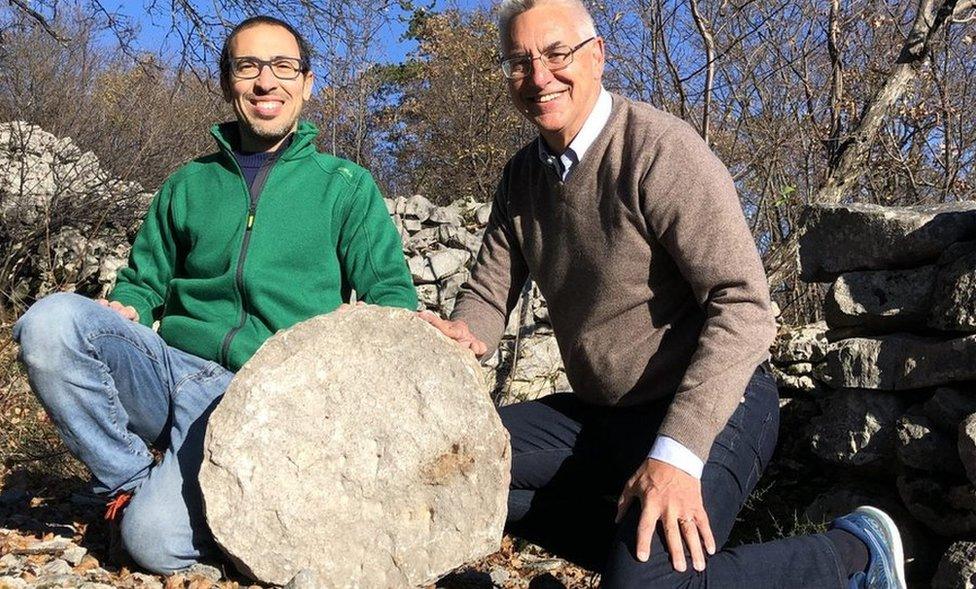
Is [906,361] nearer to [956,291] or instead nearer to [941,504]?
[956,291]

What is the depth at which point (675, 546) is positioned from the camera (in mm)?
2213

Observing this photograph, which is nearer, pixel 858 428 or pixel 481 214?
pixel 858 428

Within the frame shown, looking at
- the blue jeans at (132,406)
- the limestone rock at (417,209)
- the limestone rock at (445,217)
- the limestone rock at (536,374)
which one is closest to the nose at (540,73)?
the blue jeans at (132,406)

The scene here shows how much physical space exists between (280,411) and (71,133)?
20.8 feet

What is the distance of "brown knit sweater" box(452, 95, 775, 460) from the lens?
2336 millimetres

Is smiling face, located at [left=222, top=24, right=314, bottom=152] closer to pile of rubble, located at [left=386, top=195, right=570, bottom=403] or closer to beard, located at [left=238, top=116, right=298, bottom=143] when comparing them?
beard, located at [left=238, top=116, right=298, bottom=143]

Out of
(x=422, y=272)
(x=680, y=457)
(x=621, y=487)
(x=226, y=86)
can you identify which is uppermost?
(x=226, y=86)

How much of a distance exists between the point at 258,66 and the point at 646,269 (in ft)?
4.81

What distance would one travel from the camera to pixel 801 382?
4125 millimetres

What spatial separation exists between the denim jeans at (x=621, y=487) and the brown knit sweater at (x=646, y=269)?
0.40ft

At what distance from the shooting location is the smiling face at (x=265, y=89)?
3.08m

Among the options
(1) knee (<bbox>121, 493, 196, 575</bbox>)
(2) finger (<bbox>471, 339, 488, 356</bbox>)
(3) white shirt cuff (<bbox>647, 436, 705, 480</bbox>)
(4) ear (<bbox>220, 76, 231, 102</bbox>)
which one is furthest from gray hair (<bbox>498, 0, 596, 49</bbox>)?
(1) knee (<bbox>121, 493, 196, 575</bbox>)

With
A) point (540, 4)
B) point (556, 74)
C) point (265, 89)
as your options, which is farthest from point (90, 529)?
point (540, 4)

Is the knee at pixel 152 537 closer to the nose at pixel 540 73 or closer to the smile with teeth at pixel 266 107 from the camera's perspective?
the smile with teeth at pixel 266 107
